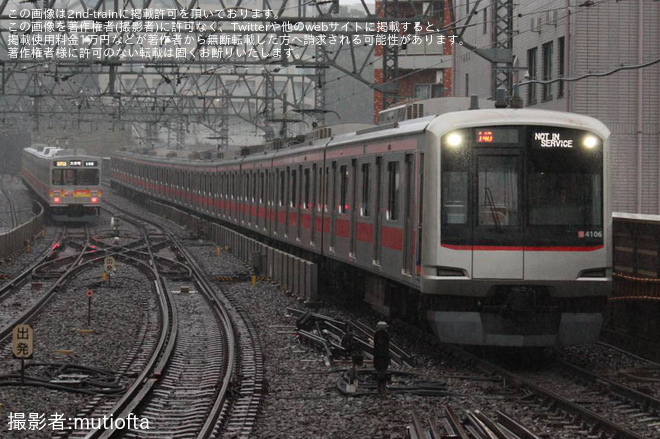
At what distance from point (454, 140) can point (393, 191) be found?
212cm

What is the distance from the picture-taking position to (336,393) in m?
11.0

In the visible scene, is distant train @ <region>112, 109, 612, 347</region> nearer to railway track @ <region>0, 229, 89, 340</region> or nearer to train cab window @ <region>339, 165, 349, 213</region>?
train cab window @ <region>339, 165, 349, 213</region>

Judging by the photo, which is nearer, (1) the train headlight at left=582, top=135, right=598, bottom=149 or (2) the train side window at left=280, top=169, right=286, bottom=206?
(1) the train headlight at left=582, top=135, right=598, bottom=149

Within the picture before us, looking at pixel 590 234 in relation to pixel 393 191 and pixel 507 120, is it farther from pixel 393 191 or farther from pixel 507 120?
pixel 393 191

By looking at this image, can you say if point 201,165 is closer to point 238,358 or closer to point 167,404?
point 238,358

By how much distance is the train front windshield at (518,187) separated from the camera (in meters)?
12.0

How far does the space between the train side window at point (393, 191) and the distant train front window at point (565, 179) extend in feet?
7.32

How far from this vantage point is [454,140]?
39.8 ft

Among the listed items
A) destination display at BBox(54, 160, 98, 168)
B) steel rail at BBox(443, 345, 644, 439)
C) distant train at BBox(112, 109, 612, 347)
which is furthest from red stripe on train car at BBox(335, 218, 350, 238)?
destination display at BBox(54, 160, 98, 168)

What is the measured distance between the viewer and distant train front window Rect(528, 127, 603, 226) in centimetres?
1206

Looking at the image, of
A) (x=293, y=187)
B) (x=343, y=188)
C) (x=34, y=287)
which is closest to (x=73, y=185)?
(x=34, y=287)

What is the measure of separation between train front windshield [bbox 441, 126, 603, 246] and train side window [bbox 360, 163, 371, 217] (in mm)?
3572

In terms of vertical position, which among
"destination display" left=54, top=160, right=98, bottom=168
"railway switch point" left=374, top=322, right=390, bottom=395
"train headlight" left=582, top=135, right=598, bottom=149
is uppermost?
"destination display" left=54, top=160, right=98, bottom=168

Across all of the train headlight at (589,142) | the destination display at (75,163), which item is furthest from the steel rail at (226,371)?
the destination display at (75,163)
